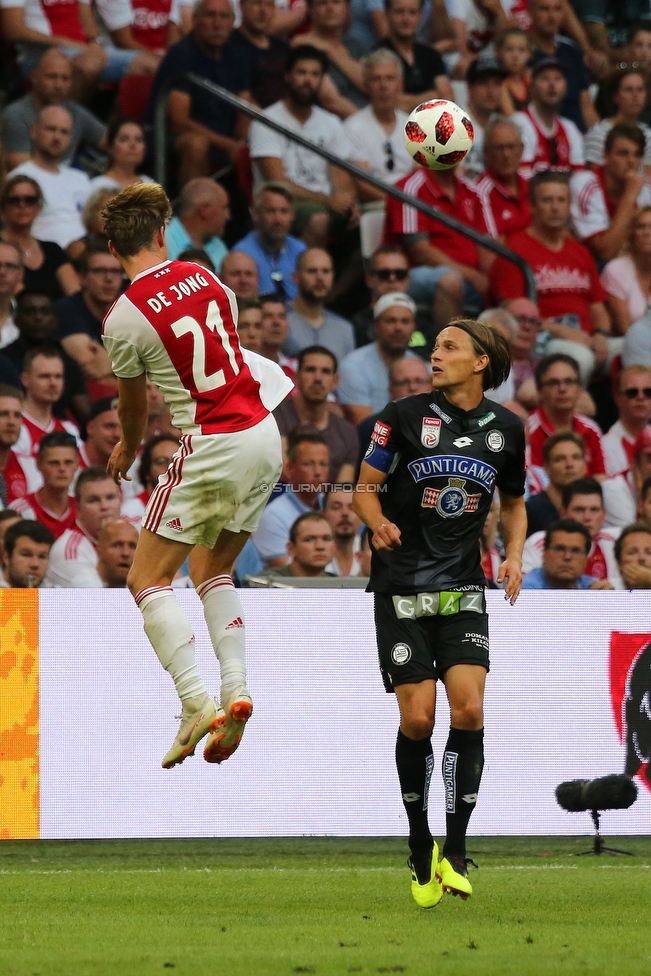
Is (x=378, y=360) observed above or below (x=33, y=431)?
above

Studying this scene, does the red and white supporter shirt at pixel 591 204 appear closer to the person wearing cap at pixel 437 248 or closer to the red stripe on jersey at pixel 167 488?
the person wearing cap at pixel 437 248

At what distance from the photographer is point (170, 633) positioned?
21.0 ft

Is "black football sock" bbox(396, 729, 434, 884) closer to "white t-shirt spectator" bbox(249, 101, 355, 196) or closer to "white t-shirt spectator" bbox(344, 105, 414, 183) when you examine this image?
"white t-shirt spectator" bbox(249, 101, 355, 196)

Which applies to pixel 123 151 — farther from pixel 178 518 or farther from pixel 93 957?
pixel 93 957

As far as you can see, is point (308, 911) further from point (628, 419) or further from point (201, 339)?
point (628, 419)

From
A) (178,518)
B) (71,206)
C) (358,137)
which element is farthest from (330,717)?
(358,137)

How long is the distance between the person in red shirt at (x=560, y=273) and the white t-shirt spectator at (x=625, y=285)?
107 millimetres

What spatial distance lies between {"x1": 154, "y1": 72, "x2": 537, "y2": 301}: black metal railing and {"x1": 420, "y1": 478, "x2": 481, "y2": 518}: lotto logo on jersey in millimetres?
6645

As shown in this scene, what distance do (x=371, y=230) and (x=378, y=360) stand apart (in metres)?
1.49

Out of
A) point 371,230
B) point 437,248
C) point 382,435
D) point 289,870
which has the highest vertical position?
point 371,230

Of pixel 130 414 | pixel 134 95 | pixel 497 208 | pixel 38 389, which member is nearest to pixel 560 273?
pixel 497 208

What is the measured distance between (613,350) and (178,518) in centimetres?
812

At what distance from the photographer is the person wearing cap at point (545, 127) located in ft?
48.2

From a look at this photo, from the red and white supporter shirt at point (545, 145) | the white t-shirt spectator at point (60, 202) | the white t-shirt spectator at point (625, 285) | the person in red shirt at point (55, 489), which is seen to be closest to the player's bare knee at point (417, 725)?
the person in red shirt at point (55, 489)
